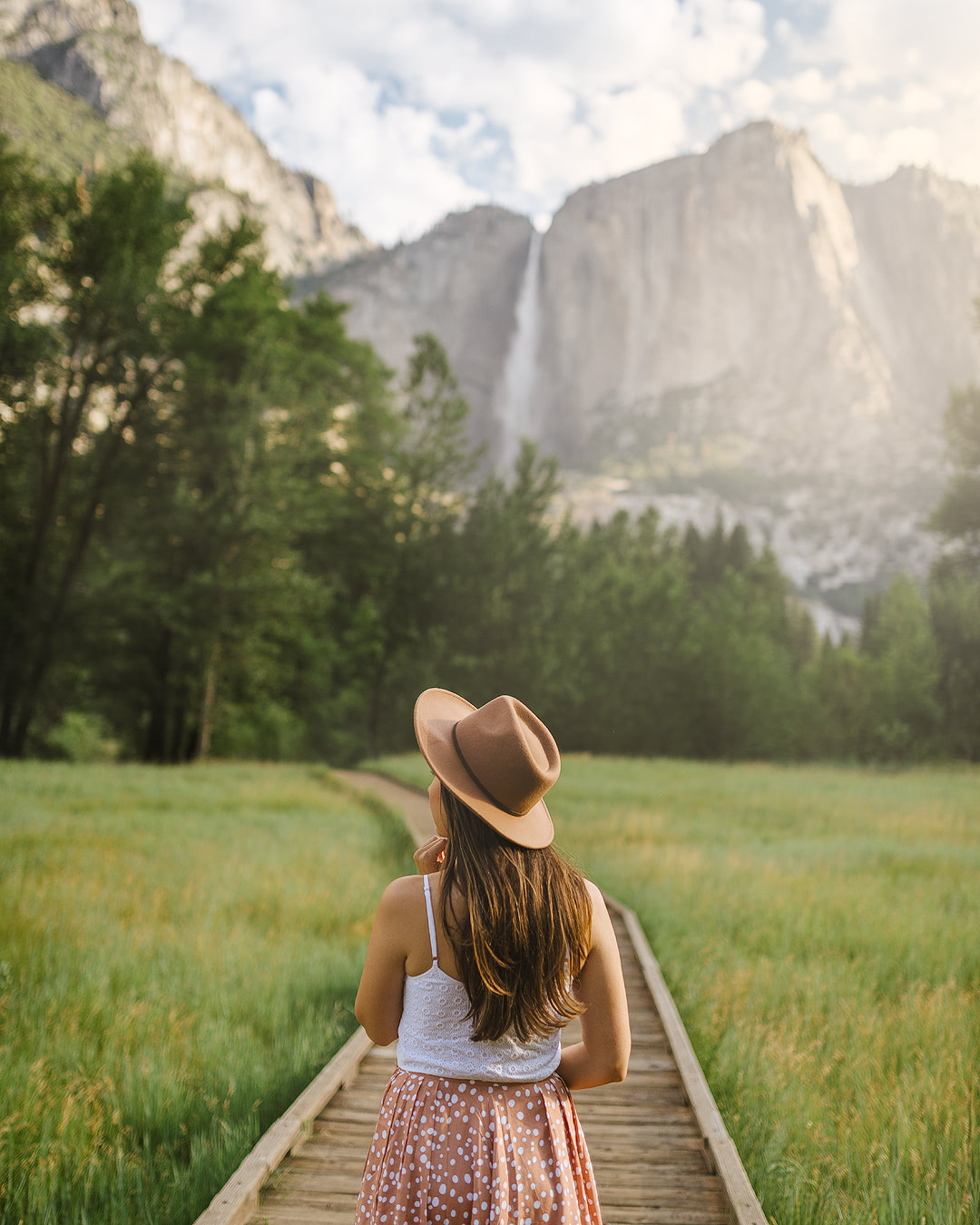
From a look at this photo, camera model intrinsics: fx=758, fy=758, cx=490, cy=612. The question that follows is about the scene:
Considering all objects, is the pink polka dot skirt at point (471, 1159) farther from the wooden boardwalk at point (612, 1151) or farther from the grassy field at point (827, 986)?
the wooden boardwalk at point (612, 1151)

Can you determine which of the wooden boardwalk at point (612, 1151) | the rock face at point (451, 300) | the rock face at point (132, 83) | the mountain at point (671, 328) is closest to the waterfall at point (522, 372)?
the mountain at point (671, 328)

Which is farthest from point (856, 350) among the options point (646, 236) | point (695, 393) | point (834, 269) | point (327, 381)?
point (327, 381)

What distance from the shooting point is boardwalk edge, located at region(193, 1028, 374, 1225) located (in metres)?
3.00

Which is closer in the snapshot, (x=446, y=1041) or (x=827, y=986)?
(x=446, y=1041)

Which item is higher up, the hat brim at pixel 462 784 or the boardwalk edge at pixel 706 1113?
the hat brim at pixel 462 784

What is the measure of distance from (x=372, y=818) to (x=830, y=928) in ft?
32.1

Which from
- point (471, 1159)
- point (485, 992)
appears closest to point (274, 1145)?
point (471, 1159)

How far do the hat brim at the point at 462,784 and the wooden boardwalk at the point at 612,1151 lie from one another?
232cm

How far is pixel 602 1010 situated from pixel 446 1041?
0.43 metres

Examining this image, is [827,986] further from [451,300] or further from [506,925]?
[451,300]

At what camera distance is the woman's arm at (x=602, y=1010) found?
2029 mm

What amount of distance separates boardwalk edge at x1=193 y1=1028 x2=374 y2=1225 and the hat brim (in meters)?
2.31

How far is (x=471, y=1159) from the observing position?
188 centimetres

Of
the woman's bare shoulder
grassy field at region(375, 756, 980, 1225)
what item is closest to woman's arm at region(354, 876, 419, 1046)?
the woman's bare shoulder
